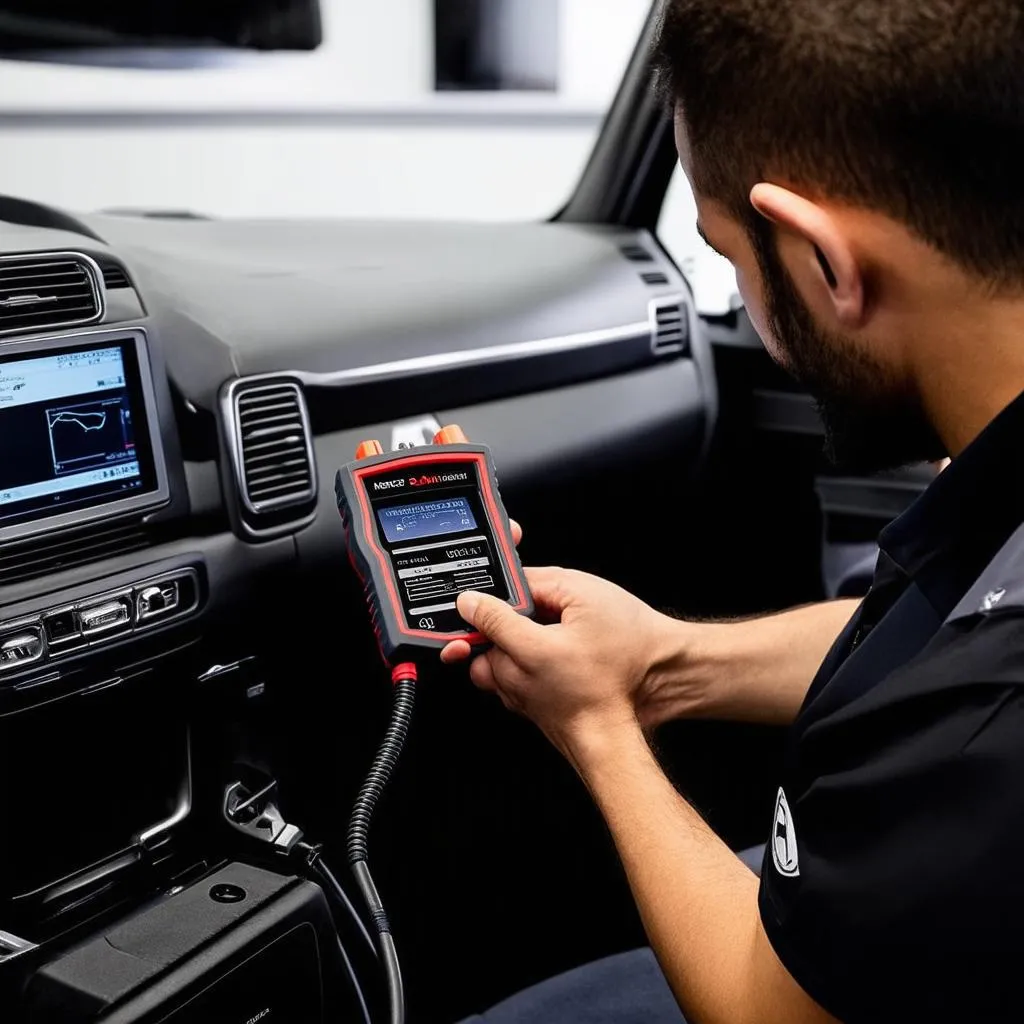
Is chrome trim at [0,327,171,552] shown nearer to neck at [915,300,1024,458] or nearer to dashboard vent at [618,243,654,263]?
neck at [915,300,1024,458]

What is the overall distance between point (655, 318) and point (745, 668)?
861 mm

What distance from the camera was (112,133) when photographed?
13.2 feet

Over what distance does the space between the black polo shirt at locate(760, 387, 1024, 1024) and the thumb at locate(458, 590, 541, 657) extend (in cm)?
34

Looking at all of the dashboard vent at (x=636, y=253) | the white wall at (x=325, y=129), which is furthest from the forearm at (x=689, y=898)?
the white wall at (x=325, y=129)

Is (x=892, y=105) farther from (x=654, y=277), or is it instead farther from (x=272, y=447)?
(x=654, y=277)

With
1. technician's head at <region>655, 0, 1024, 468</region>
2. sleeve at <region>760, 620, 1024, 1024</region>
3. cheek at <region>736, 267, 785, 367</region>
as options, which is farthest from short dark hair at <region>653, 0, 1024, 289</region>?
sleeve at <region>760, 620, 1024, 1024</region>

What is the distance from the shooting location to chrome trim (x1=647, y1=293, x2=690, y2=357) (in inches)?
84.5

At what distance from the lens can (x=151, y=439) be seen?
53.1 inches

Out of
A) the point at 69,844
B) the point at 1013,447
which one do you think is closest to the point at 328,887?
the point at 69,844

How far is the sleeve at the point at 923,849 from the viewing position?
722 millimetres

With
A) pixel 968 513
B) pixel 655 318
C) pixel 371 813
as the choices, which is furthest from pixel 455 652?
pixel 655 318

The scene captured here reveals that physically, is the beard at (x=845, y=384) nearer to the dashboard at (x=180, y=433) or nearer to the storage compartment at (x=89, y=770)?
the dashboard at (x=180, y=433)

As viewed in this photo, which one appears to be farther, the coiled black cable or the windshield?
the windshield

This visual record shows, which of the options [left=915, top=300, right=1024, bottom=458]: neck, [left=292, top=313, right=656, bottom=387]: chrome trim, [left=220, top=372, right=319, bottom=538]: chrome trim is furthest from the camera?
[left=292, top=313, right=656, bottom=387]: chrome trim
